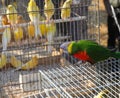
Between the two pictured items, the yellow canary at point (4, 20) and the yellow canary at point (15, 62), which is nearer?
the yellow canary at point (4, 20)

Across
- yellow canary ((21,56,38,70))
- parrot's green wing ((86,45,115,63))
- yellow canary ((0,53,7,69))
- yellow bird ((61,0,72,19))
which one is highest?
yellow bird ((61,0,72,19))

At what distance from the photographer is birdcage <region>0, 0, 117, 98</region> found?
210 centimetres

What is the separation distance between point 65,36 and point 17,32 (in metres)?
0.49

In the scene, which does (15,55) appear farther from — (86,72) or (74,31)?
(86,72)

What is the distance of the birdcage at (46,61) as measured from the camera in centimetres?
210

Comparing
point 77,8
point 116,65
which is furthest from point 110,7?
point 116,65

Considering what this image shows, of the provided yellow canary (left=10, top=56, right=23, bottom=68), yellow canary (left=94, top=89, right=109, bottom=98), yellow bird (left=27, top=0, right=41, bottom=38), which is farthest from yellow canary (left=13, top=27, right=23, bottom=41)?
yellow canary (left=94, top=89, right=109, bottom=98)

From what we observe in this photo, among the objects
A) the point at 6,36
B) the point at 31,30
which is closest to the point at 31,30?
the point at 31,30

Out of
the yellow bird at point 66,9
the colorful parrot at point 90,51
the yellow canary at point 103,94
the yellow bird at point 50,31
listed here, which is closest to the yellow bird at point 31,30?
the yellow bird at point 50,31

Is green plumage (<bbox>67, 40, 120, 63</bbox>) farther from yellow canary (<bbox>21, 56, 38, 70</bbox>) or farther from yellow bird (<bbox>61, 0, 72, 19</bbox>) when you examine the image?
yellow canary (<bbox>21, 56, 38, 70</bbox>)

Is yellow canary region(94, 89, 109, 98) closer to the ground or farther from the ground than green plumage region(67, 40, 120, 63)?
closer to the ground

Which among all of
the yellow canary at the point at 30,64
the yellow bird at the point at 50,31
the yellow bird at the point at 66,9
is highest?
the yellow bird at the point at 66,9

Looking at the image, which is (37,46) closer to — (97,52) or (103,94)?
(97,52)

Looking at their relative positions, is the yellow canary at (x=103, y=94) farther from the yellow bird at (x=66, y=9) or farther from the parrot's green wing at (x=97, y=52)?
the yellow bird at (x=66, y=9)
